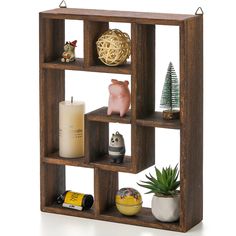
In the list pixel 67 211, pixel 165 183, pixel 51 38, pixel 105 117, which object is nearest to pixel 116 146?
pixel 105 117

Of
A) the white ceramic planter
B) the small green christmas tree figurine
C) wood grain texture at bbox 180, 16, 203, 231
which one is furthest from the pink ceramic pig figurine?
the white ceramic planter

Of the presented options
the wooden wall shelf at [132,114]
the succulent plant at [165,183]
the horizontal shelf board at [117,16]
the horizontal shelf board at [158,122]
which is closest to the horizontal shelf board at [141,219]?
the wooden wall shelf at [132,114]

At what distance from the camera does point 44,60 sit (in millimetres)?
4652

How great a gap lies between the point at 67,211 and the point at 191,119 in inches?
25.0

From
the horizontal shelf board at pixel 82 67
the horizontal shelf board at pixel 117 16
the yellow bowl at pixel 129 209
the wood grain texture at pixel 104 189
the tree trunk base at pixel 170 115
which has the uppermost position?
the horizontal shelf board at pixel 117 16

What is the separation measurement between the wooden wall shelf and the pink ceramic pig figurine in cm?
3

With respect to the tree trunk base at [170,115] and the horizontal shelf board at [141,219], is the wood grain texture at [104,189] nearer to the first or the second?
the horizontal shelf board at [141,219]

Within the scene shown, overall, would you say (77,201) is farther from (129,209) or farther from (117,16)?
(117,16)

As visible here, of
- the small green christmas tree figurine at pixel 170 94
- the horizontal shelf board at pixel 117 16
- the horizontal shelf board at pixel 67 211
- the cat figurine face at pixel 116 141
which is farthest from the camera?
the horizontal shelf board at pixel 67 211

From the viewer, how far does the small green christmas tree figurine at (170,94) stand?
4.48m

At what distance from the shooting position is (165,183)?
14.9 ft
